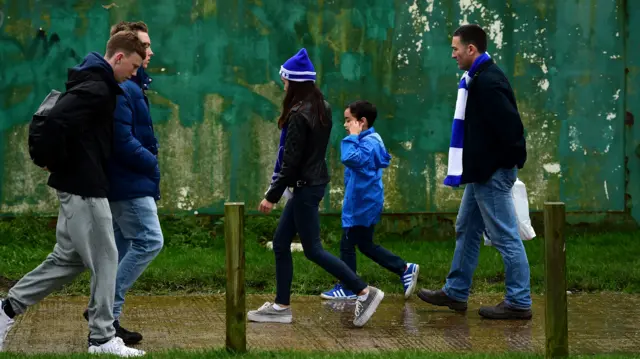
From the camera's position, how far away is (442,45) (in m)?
11.6

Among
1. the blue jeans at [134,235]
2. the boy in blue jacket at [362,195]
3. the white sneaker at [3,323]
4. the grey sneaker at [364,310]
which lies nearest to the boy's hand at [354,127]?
the boy in blue jacket at [362,195]

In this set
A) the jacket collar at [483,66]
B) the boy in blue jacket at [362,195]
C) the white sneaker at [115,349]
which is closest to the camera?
the white sneaker at [115,349]

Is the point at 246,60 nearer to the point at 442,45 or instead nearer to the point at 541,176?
the point at 442,45

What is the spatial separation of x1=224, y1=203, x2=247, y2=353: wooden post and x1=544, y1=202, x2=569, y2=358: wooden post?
67.3 inches

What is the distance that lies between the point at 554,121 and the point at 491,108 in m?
4.01

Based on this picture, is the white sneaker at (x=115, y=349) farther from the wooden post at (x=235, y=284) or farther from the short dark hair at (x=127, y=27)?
→ the short dark hair at (x=127, y=27)

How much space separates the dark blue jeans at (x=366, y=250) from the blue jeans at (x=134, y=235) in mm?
2212

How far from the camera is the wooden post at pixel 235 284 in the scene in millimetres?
6355

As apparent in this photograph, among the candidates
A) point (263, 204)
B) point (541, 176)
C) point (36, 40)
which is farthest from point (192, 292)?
point (541, 176)

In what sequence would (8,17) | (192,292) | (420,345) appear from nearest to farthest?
(420,345)
(192,292)
(8,17)

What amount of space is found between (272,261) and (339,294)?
1.24 m

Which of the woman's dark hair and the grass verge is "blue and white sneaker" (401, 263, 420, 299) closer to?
the grass verge

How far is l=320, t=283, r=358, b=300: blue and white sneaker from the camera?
888 centimetres

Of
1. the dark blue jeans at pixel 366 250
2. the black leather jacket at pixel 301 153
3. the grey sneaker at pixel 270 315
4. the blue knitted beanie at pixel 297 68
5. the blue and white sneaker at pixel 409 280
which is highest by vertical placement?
the blue knitted beanie at pixel 297 68
